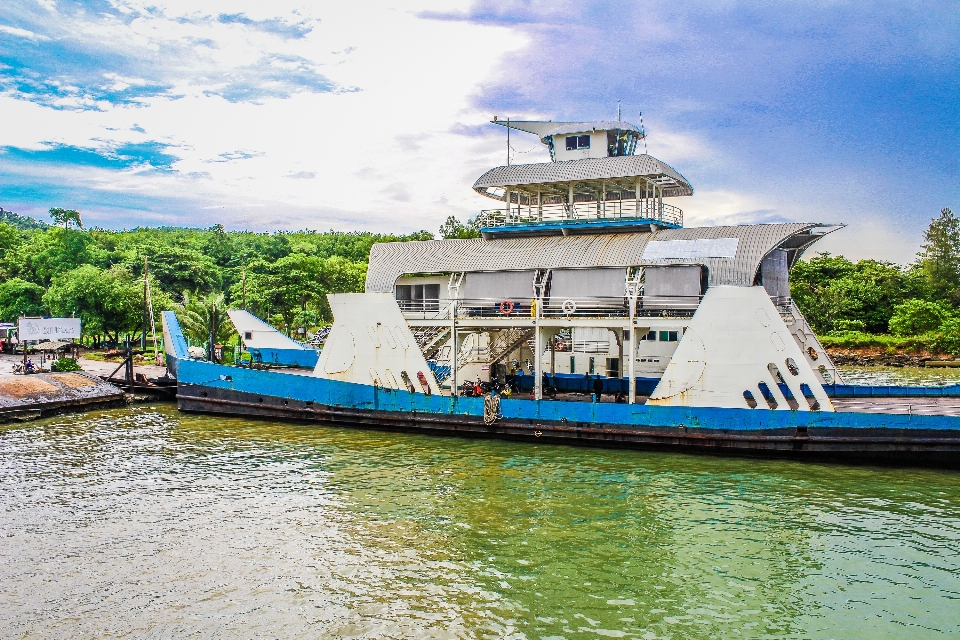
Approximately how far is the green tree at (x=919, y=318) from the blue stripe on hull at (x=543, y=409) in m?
46.1

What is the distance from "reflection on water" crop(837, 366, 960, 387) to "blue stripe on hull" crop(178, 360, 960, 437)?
20.7 meters

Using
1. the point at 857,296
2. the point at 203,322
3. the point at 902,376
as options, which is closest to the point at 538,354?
the point at 203,322

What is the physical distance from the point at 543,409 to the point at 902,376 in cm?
3389

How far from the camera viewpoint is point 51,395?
28.5 meters

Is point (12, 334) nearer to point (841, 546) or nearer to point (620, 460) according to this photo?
point (620, 460)

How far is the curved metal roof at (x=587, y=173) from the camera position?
24.5 m

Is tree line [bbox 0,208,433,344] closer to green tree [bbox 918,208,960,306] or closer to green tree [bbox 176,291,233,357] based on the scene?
green tree [bbox 176,291,233,357]

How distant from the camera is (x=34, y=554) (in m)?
12.9

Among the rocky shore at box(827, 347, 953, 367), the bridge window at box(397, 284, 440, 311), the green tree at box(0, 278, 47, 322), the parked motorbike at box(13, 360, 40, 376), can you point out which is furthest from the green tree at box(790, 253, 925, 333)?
the green tree at box(0, 278, 47, 322)

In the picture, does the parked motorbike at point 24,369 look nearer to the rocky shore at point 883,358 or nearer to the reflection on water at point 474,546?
the reflection on water at point 474,546

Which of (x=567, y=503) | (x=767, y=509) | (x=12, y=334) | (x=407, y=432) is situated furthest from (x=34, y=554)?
(x=12, y=334)

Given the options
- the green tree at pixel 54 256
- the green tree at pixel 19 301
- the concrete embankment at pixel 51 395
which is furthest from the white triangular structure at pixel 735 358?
the green tree at pixel 54 256

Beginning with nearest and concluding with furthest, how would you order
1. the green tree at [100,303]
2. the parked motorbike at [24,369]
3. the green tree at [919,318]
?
the parked motorbike at [24,369] → the green tree at [100,303] → the green tree at [919,318]

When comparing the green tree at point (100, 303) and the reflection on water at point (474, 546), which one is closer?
the reflection on water at point (474, 546)
